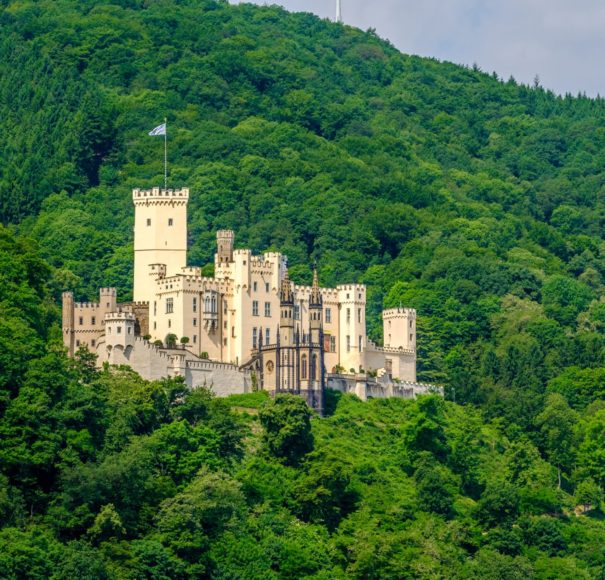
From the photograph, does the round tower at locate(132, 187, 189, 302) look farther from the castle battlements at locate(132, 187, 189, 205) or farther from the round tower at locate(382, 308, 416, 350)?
the round tower at locate(382, 308, 416, 350)

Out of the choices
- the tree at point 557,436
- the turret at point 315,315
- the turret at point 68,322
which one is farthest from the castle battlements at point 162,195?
the tree at point 557,436

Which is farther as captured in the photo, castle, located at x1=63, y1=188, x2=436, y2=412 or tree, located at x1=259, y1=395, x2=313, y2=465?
castle, located at x1=63, y1=188, x2=436, y2=412

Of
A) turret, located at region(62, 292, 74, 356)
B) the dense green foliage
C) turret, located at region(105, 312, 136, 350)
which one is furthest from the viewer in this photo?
turret, located at region(62, 292, 74, 356)

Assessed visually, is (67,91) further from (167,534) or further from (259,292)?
(167,534)

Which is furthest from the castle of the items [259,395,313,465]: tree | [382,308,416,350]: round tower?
[259,395,313,465]: tree

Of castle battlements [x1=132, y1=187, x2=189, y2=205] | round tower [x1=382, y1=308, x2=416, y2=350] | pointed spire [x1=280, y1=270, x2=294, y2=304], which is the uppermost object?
castle battlements [x1=132, y1=187, x2=189, y2=205]

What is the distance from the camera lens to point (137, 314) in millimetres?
115000

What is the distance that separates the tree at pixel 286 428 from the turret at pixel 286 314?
6.11 meters

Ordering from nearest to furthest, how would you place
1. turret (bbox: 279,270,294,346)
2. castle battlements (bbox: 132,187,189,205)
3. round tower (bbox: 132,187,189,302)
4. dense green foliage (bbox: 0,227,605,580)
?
dense green foliage (bbox: 0,227,605,580) < turret (bbox: 279,270,294,346) < round tower (bbox: 132,187,189,302) < castle battlements (bbox: 132,187,189,205)

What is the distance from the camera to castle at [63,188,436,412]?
110 m

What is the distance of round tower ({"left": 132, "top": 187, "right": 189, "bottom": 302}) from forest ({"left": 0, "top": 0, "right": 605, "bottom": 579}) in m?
6.01

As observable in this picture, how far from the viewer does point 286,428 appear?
107 m

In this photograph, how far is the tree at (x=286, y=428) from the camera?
10700 centimetres

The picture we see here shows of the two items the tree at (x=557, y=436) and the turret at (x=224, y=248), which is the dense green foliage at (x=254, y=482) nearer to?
the tree at (x=557, y=436)
